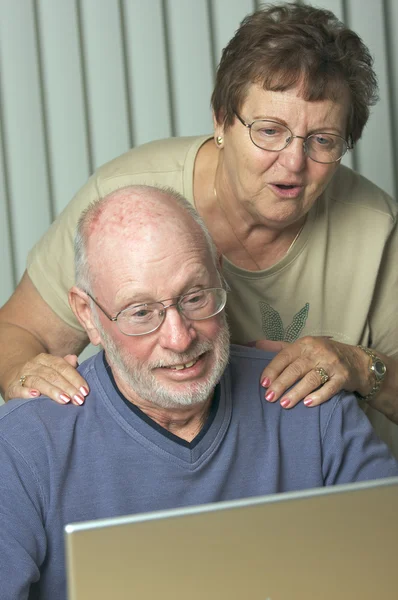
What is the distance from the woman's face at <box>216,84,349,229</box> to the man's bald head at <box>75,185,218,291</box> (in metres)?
0.26

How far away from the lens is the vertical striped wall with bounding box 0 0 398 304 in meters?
2.71

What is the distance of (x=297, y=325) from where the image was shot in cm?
202

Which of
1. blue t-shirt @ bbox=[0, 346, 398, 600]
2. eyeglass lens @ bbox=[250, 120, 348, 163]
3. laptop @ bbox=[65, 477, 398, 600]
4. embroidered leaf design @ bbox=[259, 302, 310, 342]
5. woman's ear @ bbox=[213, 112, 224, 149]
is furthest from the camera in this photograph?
embroidered leaf design @ bbox=[259, 302, 310, 342]

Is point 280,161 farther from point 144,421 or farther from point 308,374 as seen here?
point 144,421

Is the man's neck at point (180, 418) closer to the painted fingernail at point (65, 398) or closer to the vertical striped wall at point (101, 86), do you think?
the painted fingernail at point (65, 398)

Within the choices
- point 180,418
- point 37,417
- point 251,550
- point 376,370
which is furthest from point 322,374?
point 251,550

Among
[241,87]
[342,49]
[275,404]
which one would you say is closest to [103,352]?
[275,404]

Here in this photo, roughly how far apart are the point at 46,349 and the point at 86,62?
113 centimetres

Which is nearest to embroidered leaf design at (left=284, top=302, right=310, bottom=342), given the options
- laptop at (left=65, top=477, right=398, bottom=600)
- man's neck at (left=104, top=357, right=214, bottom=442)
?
man's neck at (left=104, top=357, right=214, bottom=442)

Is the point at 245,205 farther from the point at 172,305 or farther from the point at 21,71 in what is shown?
the point at 21,71

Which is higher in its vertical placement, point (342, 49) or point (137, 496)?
point (342, 49)

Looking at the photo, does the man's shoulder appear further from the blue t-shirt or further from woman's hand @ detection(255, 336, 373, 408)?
woman's hand @ detection(255, 336, 373, 408)

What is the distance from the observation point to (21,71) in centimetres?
271

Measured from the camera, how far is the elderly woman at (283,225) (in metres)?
1.72
